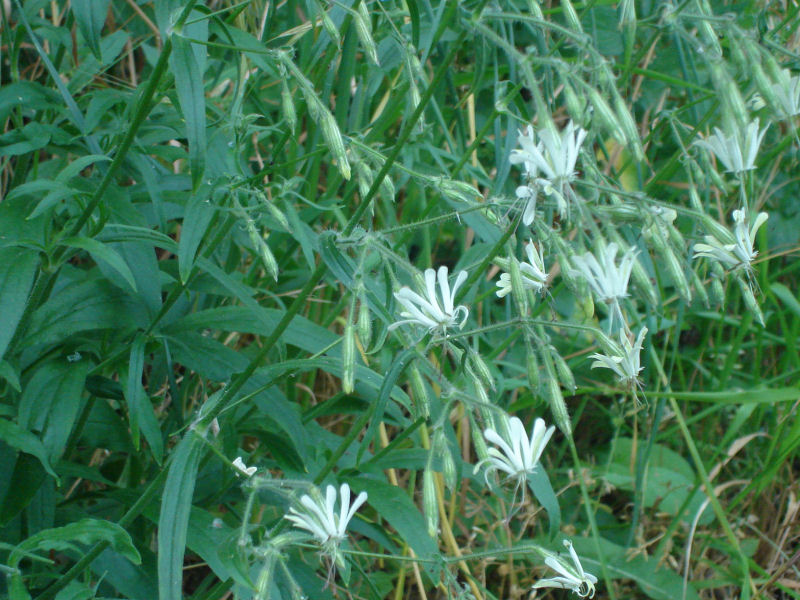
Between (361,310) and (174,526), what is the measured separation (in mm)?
513

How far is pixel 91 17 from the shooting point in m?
1.70

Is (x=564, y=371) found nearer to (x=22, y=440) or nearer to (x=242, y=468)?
(x=242, y=468)

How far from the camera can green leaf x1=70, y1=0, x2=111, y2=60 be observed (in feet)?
5.52

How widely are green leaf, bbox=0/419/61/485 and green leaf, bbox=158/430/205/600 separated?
38cm

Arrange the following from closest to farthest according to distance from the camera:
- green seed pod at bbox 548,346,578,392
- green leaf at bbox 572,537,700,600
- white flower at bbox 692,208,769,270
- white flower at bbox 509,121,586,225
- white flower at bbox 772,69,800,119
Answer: white flower at bbox 509,121,586,225, white flower at bbox 772,69,800,119, green seed pod at bbox 548,346,578,392, white flower at bbox 692,208,769,270, green leaf at bbox 572,537,700,600

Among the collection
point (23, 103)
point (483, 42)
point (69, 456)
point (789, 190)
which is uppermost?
point (483, 42)

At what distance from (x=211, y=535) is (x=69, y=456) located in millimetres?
561

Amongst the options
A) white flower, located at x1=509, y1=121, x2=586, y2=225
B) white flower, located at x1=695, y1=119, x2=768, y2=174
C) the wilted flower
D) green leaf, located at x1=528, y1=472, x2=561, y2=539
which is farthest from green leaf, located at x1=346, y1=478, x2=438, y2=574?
white flower, located at x1=695, y1=119, x2=768, y2=174

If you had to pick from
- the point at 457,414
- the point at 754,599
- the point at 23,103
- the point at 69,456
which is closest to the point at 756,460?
the point at 754,599

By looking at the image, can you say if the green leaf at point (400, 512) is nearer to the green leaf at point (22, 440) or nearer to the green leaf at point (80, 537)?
the green leaf at point (80, 537)

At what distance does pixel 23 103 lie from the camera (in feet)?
7.03

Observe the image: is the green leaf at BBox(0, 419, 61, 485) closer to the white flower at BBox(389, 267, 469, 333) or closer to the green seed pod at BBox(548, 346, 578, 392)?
the white flower at BBox(389, 267, 469, 333)

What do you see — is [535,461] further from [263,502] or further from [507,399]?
[507,399]

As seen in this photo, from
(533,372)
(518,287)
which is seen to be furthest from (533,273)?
(533,372)
